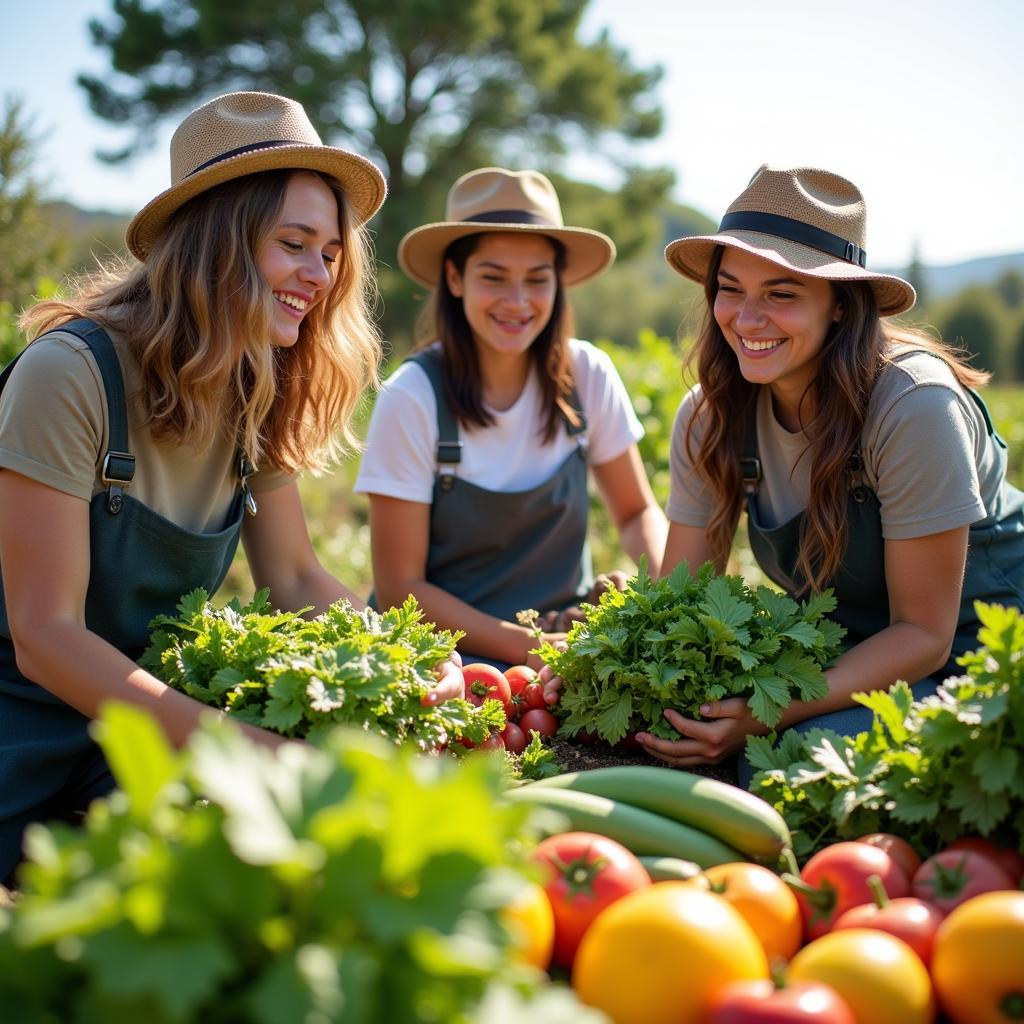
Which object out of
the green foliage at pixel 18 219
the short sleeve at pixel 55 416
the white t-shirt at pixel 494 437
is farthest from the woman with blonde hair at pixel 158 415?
the green foliage at pixel 18 219

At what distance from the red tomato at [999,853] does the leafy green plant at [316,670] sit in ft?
3.65

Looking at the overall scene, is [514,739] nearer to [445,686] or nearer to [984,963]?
[445,686]

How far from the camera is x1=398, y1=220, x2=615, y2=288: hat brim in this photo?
4.12 metres

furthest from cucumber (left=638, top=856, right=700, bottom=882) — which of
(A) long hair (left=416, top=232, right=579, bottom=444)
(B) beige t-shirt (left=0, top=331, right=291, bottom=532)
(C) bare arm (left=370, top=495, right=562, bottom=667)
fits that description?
(A) long hair (left=416, top=232, right=579, bottom=444)

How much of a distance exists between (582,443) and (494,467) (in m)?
0.44

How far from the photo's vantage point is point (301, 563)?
3346mm

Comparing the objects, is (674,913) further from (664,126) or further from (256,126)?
(664,126)

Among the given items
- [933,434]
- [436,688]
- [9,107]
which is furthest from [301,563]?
[9,107]

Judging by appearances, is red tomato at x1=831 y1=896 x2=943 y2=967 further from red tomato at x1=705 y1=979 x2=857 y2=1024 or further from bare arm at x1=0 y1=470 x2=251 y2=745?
bare arm at x1=0 y1=470 x2=251 y2=745

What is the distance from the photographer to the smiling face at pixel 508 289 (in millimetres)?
4125

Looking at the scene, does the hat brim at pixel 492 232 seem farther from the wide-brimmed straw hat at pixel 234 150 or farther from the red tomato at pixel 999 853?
the red tomato at pixel 999 853

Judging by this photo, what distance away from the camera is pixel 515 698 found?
312 centimetres

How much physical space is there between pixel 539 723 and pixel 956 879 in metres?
1.38

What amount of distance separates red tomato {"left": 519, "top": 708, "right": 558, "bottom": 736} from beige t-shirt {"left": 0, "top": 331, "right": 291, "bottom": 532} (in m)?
1.17
